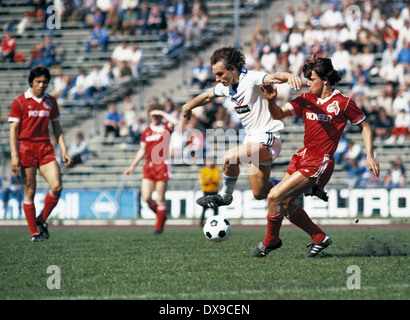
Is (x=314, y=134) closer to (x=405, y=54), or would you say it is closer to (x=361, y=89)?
(x=361, y=89)

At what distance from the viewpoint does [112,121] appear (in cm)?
2328

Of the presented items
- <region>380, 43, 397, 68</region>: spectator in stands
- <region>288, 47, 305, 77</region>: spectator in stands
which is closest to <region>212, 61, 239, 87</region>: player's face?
<region>288, 47, 305, 77</region>: spectator in stands

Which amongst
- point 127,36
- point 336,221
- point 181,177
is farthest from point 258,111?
point 127,36

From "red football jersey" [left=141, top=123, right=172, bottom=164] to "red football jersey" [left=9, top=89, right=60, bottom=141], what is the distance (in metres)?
3.01

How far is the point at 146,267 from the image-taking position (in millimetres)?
8102

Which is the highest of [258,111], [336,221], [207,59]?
[207,59]

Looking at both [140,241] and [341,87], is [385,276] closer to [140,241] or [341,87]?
[140,241]

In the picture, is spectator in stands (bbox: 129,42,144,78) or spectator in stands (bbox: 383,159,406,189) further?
spectator in stands (bbox: 129,42,144,78)

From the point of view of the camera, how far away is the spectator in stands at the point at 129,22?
26281 millimetres

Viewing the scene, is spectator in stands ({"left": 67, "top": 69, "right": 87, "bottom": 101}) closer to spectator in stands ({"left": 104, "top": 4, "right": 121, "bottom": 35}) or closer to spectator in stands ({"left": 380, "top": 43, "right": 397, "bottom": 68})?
spectator in stands ({"left": 104, "top": 4, "right": 121, "bottom": 35})

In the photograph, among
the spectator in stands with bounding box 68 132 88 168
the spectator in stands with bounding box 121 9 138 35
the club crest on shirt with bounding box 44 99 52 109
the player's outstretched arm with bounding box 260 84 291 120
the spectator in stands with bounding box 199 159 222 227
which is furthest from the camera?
the spectator in stands with bounding box 121 9 138 35

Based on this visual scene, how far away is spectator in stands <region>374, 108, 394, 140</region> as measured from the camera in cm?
2038

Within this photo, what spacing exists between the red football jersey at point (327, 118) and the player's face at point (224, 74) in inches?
34.8

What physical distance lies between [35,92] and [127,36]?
1519 centimetres
